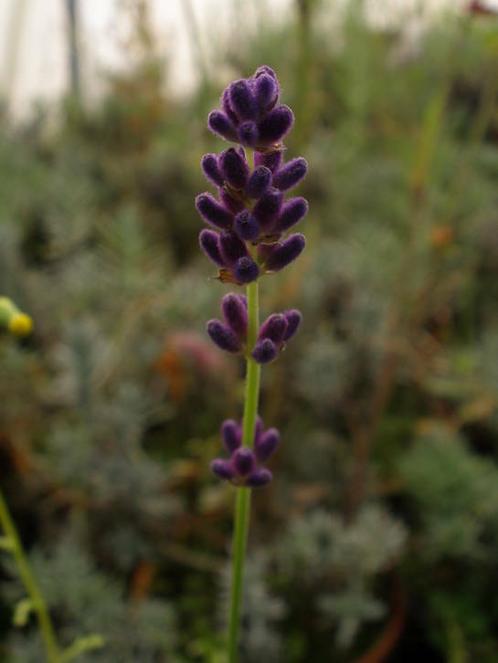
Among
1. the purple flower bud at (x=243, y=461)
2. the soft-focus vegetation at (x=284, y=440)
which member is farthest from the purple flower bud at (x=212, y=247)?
the soft-focus vegetation at (x=284, y=440)

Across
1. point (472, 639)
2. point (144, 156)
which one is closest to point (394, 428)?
point (472, 639)

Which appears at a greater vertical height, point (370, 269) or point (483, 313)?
point (370, 269)

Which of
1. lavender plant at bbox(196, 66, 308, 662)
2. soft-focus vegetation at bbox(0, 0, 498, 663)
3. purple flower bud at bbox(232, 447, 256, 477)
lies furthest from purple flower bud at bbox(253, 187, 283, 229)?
soft-focus vegetation at bbox(0, 0, 498, 663)

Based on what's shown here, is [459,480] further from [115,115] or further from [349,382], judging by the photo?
[115,115]

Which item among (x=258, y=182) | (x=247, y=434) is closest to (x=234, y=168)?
(x=258, y=182)

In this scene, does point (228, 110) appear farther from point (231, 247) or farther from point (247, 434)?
point (247, 434)

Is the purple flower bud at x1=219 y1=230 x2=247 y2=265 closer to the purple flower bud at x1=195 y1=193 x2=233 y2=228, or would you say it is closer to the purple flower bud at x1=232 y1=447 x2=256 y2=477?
the purple flower bud at x1=195 y1=193 x2=233 y2=228

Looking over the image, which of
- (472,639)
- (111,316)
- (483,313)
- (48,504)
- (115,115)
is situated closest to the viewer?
(472,639)
